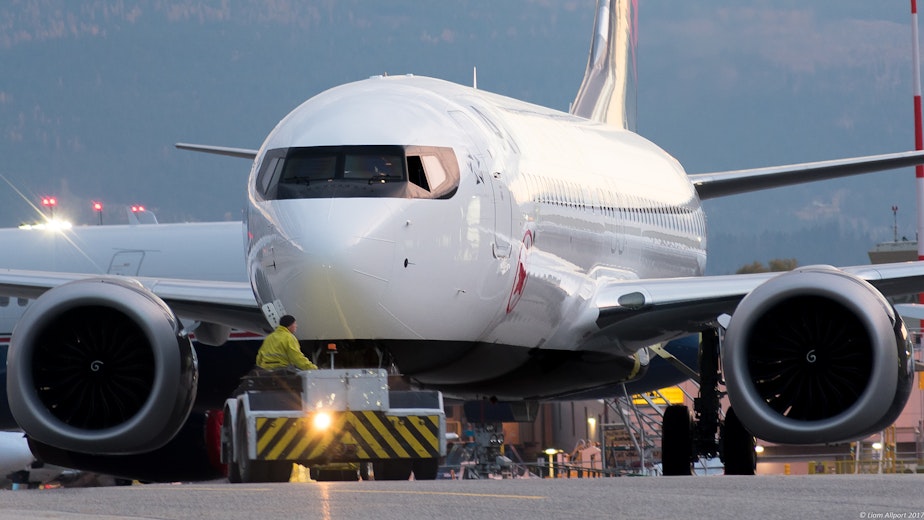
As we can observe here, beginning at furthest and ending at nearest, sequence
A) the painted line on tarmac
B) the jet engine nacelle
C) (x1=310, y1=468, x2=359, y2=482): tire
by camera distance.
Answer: (x1=310, y1=468, x2=359, y2=482): tire, the jet engine nacelle, the painted line on tarmac

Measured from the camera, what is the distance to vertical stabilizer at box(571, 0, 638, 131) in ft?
85.7

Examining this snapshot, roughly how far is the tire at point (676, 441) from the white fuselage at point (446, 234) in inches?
39.3

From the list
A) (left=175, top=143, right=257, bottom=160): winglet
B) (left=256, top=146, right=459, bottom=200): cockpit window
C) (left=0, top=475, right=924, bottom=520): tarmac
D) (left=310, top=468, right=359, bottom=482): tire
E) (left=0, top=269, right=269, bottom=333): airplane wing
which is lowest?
(left=0, top=475, right=924, bottom=520): tarmac

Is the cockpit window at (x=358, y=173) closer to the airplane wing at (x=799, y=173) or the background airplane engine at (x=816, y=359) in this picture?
the background airplane engine at (x=816, y=359)

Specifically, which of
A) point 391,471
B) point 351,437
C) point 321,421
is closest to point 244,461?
point 321,421

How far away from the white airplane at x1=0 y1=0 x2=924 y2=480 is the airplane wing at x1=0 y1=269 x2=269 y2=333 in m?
0.03

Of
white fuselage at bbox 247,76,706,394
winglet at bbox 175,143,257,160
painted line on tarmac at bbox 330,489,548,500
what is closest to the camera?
painted line on tarmac at bbox 330,489,548,500

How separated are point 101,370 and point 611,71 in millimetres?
14148

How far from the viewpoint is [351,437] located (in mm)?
12797

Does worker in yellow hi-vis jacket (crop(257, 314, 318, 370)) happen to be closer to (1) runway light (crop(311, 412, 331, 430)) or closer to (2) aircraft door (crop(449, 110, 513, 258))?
(1) runway light (crop(311, 412, 331, 430))

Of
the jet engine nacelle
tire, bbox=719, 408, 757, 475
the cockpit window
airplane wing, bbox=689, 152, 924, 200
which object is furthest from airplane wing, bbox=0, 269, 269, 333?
airplane wing, bbox=689, 152, 924, 200

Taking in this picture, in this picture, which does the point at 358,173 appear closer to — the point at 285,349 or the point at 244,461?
the point at 285,349

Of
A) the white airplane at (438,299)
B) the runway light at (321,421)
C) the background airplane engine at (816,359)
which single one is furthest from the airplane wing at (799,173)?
the runway light at (321,421)

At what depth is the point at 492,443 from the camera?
58.7 ft
